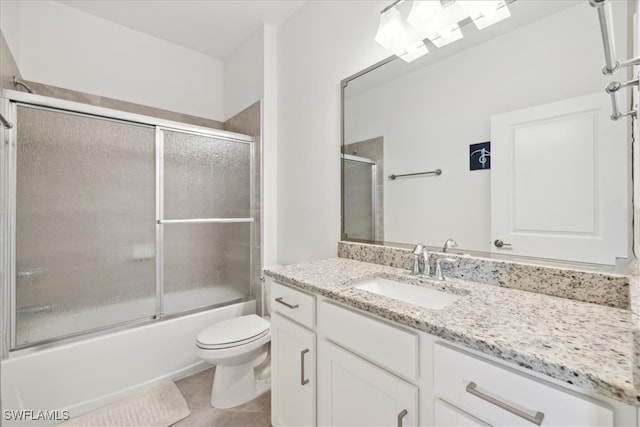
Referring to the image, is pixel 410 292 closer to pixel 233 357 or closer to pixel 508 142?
pixel 508 142

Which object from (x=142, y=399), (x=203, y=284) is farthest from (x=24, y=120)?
(x=142, y=399)

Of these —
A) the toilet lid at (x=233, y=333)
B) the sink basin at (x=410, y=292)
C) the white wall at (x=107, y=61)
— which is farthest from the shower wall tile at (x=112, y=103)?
the sink basin at (x=410, y=292)

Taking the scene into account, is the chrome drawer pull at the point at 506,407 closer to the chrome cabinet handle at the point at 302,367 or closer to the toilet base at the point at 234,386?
the chrome cabinet handle at the point at 302,367

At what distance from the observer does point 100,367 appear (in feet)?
5.35

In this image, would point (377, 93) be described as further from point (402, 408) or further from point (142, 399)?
point (142, 399)

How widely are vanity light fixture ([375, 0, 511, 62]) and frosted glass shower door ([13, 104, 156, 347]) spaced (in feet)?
5.49

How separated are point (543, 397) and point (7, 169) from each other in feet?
7.66

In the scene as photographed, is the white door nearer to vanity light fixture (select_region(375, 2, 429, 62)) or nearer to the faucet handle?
the faucet handle

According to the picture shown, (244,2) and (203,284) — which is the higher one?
(244,2)

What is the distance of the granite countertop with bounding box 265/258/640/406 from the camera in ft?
1.61

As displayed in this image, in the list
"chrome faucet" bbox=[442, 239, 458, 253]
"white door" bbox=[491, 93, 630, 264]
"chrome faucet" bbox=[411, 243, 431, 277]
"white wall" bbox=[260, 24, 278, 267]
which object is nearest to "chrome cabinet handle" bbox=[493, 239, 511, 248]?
"white door" bbox=[491, 93, 630, 264]

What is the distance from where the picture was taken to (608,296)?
0.83m

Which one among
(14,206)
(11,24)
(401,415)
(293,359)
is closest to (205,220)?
(14,206)

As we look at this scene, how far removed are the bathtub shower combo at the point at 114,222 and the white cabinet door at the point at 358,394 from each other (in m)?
1.36
